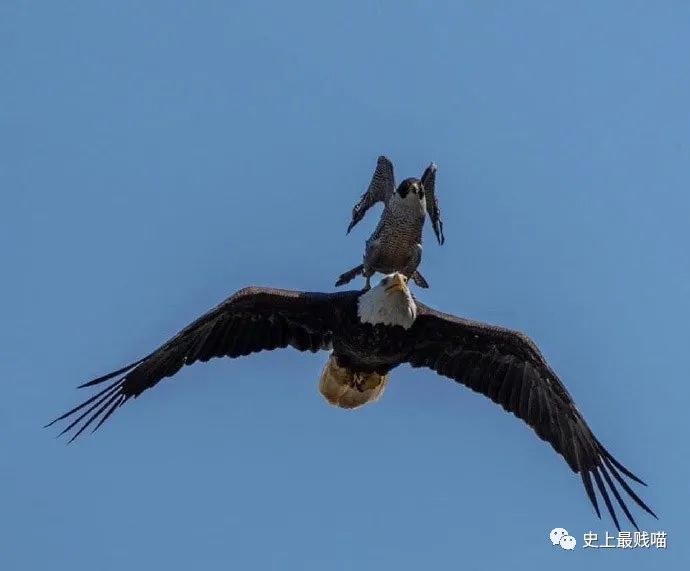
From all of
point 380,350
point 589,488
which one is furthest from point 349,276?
point 589,488

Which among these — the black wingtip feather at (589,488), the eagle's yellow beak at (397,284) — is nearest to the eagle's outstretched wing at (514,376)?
the black wingtip feather at (589,488)

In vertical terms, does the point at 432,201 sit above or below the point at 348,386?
above

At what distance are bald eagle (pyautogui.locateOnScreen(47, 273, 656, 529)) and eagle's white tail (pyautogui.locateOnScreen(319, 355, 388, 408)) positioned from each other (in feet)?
0.04

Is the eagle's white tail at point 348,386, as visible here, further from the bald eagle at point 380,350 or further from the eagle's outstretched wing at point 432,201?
the eagle's outstretched wing at point 432,201

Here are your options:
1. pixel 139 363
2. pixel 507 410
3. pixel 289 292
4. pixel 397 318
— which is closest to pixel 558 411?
pixel 507 410

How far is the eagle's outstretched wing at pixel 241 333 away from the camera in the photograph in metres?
16.2

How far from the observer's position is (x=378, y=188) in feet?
59.0

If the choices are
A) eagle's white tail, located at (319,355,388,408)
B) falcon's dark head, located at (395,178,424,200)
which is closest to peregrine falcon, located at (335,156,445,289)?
falcon's dark head, located at (395,178,424,200)

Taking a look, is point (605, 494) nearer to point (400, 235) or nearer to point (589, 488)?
point (589, 488)

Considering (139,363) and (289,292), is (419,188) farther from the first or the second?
(139,363)

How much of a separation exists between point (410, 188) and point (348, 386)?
8.20 feet

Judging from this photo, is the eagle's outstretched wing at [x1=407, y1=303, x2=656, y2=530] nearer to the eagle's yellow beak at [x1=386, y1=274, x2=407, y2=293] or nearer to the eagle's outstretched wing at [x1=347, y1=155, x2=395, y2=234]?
the eagle's yellow beak at [x1=386, y1=274, x2=407, y2=293]

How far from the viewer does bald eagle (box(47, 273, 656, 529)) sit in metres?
16.1

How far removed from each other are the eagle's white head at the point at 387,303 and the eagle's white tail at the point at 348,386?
1010mm
